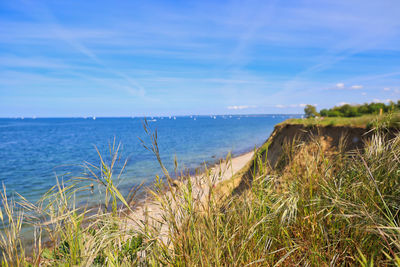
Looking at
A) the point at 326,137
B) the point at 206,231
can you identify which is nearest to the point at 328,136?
the point at 326,137

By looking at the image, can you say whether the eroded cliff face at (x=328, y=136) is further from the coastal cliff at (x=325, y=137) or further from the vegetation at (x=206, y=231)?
the vegetation at (x=206, y=231)

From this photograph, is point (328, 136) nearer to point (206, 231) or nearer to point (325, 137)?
point (325, 137)

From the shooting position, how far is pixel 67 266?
2066 mm

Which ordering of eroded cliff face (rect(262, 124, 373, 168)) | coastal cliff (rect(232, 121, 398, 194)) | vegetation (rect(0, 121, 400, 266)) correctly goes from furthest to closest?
eroded cliff face (rect(262, 124, 373, 168)) < coastal cliff (rect(232, 121, 398, 194)) < vegetation (rect(0, 121, 400, 266))

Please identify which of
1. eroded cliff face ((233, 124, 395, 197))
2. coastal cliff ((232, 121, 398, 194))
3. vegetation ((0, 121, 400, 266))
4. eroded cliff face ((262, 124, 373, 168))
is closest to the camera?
vegetation ((0, 121, 400, 266))

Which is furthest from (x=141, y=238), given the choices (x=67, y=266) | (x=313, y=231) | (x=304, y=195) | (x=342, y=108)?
(x=342, y=108)

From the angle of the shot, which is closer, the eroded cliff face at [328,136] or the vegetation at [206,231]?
the vegetation at [206,231]

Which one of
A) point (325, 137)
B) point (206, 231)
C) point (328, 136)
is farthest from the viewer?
point (325, 137)

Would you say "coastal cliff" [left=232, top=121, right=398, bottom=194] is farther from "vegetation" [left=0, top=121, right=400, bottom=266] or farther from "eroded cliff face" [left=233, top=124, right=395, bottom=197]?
"vegetation" [left=0, top=121, right=400, bottom=266]

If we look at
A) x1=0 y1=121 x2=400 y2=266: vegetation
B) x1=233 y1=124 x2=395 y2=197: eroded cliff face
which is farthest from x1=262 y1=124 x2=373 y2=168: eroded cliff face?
x1=0 y1=121 x2=400 y2=266: vegetation

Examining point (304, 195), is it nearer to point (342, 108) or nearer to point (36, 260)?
point (36, 260)

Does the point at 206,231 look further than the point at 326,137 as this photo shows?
No

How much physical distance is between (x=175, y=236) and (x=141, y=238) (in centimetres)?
44

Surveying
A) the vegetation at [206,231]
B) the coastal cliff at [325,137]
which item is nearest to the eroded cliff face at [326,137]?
the coastal cliff at [325,137]
